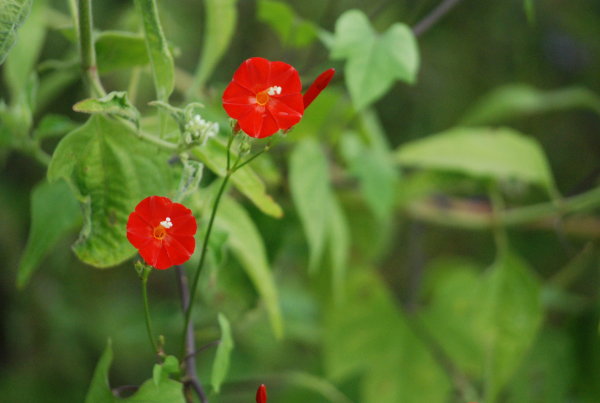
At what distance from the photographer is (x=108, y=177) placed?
1.74 feet

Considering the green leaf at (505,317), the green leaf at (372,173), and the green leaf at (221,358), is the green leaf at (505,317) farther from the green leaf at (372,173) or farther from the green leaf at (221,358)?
the green leaf at (221,358)

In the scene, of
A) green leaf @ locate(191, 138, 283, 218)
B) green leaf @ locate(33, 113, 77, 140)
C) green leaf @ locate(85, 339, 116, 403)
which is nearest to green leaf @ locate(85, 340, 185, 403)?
green leaf @ locate(85, 339, 116, 403)

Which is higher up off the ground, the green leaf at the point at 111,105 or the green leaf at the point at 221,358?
the green leaf at the point at 111,105

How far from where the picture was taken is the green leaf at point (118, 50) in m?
0.59

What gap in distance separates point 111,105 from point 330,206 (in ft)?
1.59

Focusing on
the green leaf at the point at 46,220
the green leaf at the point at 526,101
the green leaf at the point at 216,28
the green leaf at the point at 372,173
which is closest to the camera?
the green leaf at the point at 46,220

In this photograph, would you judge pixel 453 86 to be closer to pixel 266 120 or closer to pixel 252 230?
pixel 252 230

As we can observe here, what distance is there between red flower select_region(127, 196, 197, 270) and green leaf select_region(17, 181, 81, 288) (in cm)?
25

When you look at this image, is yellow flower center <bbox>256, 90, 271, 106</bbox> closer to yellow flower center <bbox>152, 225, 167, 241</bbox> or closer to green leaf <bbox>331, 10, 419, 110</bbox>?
yellow flower center <bbox>152, 225, 167, 241</bbox>

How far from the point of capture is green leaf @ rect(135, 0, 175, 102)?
0.49 meters

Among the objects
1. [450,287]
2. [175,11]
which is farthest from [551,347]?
[175,11]

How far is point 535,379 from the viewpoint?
112 cm

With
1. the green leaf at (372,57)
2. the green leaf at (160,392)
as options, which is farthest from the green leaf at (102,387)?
the green leaf at (372,57)

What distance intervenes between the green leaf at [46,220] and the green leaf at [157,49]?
183 millimetres
